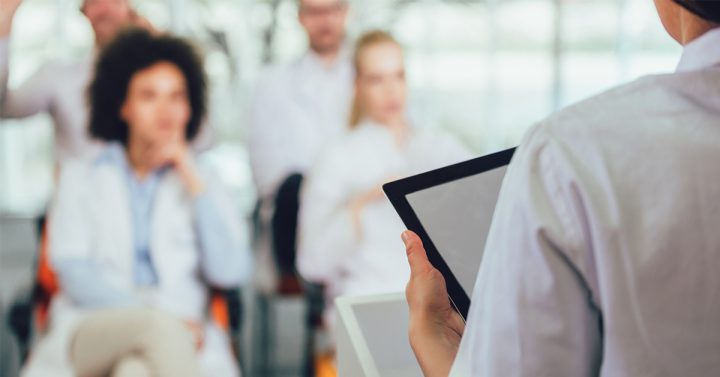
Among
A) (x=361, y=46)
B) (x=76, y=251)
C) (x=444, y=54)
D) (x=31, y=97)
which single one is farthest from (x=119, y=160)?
(x=444, y=54)

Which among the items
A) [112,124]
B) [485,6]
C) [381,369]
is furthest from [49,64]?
[485,6]

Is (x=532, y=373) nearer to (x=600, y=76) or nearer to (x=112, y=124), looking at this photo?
(x=112, y=124)

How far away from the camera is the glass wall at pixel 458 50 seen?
11.2ft

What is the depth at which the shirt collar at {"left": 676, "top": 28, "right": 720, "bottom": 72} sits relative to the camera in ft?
2.17

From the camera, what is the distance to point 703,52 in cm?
67

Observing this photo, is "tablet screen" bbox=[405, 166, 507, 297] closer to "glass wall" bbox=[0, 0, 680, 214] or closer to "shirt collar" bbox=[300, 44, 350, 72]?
"shirt collar" bbox=[300, 44, 350, 72]

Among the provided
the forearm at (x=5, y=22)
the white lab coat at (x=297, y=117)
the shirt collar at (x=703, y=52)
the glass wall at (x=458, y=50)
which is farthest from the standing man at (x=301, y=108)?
the shirt collar at (x=703, y=52)

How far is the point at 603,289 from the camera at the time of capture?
59 cm

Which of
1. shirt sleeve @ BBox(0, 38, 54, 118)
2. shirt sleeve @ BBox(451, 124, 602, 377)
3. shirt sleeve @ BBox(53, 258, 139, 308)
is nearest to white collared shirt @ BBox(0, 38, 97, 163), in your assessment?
shirt sleeve @ BBox(0, 38, 54, 118)

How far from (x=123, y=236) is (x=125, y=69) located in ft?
1.48

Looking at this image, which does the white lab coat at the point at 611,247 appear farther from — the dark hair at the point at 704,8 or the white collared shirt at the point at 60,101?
the white collared shirt at the point at 60,101

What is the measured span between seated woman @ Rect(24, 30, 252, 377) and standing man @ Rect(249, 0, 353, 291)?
48cm

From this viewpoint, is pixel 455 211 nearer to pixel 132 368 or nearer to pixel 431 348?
pixel 431 348

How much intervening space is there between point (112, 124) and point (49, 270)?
432 millimetres
